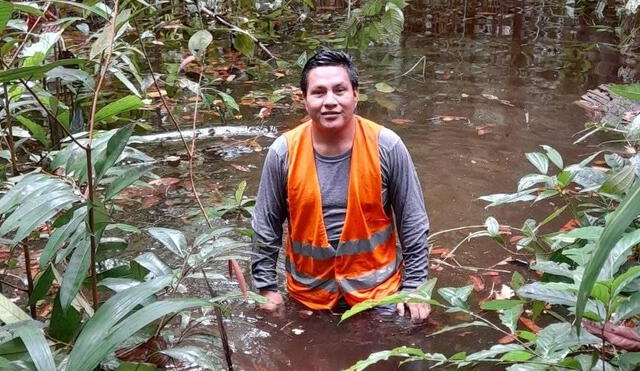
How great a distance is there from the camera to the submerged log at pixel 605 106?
471 cm

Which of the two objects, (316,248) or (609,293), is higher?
(609,293)

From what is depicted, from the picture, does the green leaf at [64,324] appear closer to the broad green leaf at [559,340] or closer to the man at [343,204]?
the broad green leaf at [559,340]

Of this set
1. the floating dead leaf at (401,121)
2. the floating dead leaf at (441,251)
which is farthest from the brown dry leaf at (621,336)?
the floating dead leaf at (401,121)

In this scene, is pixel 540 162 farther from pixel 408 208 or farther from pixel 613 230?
pixel 613 230

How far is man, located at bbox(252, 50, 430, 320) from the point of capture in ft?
9.23

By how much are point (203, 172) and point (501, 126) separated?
2.33 meters

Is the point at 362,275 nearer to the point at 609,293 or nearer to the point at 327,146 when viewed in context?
the point at 327,146

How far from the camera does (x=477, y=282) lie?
328 cm

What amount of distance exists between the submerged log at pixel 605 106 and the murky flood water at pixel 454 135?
0.33ft

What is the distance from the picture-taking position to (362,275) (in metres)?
2.88

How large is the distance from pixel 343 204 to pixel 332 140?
281mm

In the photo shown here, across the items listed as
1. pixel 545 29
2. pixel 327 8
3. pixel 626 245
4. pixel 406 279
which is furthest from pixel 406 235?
pixel 327 8

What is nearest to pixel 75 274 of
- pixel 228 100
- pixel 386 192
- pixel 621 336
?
pixel 621 336

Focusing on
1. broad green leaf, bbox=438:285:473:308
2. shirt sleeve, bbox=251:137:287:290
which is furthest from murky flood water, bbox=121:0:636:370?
broad green leaf, bbox=438:285:473:308
